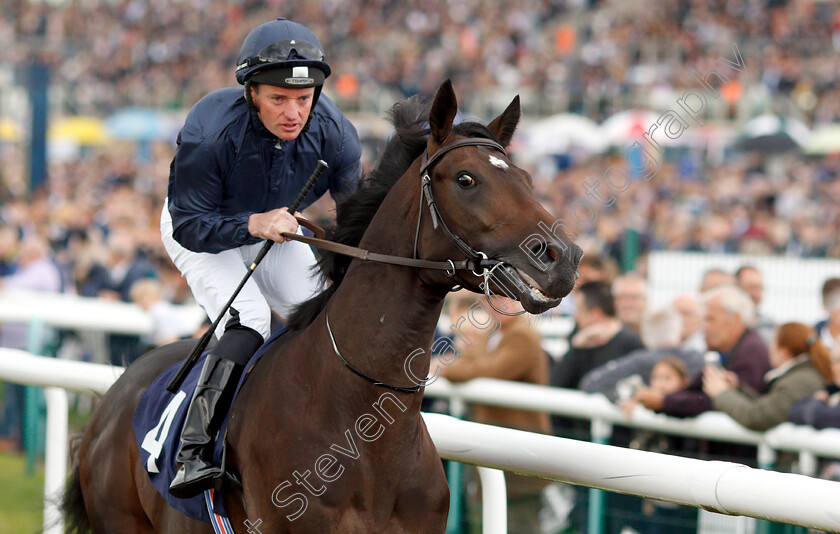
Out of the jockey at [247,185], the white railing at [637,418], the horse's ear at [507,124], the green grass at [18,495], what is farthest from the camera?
the green grass at [18,495]

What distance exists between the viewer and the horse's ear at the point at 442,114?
106 inches

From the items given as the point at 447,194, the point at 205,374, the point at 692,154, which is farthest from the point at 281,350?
the point at 692,154

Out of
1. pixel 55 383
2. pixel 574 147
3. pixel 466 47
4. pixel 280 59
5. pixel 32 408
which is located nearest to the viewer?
pixel 280 59

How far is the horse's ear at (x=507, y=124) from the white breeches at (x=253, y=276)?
0.88 metres

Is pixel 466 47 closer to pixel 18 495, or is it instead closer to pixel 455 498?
pixel 18 495

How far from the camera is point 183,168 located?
323 cm

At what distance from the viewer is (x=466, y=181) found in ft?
8.68

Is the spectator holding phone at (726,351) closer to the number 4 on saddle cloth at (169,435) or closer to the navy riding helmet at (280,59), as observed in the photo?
Answer: the number 4 on saddle cloth at (169,435)

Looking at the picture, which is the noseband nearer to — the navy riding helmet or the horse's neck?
the horse's neck

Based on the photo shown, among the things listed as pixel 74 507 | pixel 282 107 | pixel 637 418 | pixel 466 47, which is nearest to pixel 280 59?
pixel 282 107

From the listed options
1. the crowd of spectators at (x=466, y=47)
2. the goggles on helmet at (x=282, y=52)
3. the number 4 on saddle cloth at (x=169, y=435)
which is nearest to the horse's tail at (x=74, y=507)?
the number 4 on saddle cloth at (x=169, y=435)

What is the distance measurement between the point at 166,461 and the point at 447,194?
1329 millimetres

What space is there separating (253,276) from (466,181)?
1.23m

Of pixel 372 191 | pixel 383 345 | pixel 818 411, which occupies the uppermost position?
pixel 372 191
